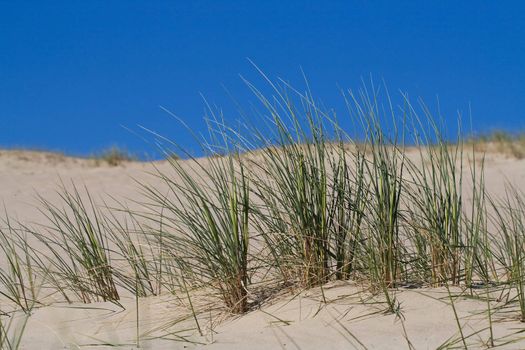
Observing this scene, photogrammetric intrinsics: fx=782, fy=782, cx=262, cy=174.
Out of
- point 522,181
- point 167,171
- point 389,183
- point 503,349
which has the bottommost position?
point 503,349

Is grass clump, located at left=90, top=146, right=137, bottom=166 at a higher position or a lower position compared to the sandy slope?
higher

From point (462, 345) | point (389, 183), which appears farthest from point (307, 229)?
point (462, 345)

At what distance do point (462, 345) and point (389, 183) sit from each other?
833mm

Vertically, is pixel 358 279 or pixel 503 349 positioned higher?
pixel 358 279

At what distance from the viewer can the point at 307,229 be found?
9.98 ft

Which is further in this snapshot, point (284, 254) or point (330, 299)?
point (284, 254)

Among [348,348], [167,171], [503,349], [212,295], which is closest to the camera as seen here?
[503,349]

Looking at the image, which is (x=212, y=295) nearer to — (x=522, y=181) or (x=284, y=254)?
(x=284, y=254)

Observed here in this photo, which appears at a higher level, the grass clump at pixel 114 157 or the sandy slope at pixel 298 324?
the grass clump at pixel 114 157

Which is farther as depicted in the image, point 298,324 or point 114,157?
point 114,157

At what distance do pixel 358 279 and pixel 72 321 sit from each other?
1.18 m

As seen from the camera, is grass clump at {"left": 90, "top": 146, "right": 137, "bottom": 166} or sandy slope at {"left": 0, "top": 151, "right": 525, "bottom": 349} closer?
sandy slope at {"left": 0, "top": 151, "right": 525, "bottom": 349}

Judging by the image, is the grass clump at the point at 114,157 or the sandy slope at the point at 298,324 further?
the grass clump at the point at 114,157

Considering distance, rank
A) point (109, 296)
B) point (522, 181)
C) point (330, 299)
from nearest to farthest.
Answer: point (330, 299), point (109, 296), point (522, 181)
